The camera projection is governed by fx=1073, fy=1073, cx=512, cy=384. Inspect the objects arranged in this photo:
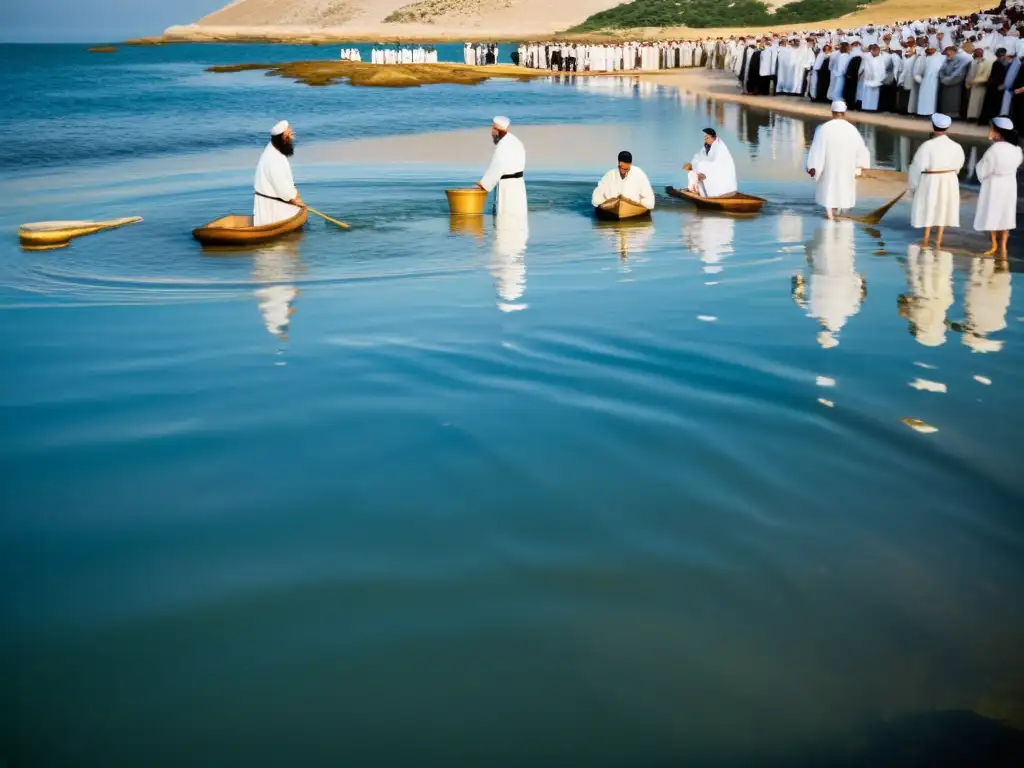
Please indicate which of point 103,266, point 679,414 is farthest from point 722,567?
point 103,266

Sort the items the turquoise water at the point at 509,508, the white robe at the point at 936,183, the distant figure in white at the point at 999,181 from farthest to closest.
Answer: the white robe at the point at 936,183 → the distant figure in white at the point at 999,181 → the turquoise water at the point at 509,508

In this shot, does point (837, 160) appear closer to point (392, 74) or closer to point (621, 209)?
point (621, 209)

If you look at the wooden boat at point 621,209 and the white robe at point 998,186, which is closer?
the white robe at point 998,186

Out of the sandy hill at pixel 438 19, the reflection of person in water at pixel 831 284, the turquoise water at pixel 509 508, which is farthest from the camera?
the sandy hill at pixel 438 19

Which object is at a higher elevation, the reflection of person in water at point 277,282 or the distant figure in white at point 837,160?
the distant figure in white at point 837,160

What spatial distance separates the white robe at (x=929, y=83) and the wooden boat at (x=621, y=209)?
44.5ft

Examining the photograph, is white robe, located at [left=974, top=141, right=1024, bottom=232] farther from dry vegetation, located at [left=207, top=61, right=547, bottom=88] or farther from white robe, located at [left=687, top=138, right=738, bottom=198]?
dry vegetation, located at [left=207, top=61, right=547, bottom=88]

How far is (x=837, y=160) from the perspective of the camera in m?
13.6

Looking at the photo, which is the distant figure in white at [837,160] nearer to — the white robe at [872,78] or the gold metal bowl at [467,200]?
the gold metal bowl at [467,200]

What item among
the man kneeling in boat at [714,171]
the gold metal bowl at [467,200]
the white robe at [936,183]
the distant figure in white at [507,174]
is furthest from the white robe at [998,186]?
the gold metal bowl at [467,200]

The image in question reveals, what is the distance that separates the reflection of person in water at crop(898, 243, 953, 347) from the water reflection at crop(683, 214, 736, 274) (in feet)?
6.52

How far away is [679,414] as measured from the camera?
6934 mm

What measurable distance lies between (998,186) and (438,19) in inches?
5350

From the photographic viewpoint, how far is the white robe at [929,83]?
80.1 feet
